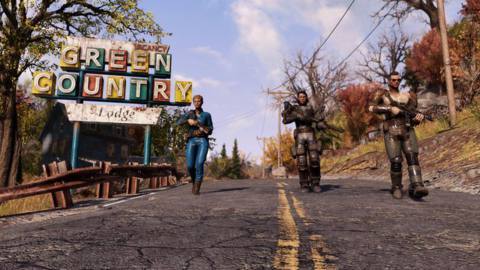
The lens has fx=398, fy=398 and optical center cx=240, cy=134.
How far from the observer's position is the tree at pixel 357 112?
3216 centimetres

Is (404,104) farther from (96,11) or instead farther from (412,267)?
(96,11)

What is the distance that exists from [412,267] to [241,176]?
160 feet

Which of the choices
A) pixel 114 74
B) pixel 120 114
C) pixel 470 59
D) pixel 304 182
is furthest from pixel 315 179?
pixel 470 59

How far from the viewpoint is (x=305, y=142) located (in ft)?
27.7

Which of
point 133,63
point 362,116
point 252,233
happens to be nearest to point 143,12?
point 133,63

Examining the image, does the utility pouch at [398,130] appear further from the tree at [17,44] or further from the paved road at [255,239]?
the tree at [17,44]

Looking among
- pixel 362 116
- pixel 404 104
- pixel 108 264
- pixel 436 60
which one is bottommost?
pixel 108 264

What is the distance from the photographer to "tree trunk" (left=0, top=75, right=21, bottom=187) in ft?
48.2

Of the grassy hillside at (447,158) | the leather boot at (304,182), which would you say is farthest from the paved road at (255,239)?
the grassy hillside at (447,158)

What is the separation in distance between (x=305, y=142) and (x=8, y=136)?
1211 centimetres

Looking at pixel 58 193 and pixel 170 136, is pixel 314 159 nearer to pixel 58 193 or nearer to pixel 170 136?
pixel 58 193

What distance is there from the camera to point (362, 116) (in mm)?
32469

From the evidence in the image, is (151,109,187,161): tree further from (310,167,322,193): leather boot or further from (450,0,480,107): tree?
(310,167,322,193): leather boot

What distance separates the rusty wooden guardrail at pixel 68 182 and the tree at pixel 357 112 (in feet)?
81.9
